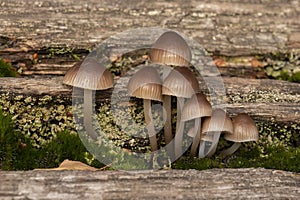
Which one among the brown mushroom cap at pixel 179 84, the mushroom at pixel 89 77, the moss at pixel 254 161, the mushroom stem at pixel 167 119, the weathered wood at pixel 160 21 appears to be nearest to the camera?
the brown mushroom cap at pixel 179 84

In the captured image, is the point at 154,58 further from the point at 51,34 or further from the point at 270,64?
the point at 270,64

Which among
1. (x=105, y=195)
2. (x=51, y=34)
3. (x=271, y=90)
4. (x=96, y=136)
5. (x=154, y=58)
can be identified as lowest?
(x=105, y=195)

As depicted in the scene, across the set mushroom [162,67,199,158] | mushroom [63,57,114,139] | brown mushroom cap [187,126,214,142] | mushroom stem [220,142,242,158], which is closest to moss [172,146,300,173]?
mushroom stem [220,142,242,158]

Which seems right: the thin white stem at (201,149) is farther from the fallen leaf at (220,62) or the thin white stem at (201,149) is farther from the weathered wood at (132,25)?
the weathered wood at (132,25)

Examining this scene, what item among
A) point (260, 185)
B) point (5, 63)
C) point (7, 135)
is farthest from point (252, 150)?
point (5, 63)

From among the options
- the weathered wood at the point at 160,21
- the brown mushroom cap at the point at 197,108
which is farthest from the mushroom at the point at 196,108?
the weathered wood at the point at 160,21

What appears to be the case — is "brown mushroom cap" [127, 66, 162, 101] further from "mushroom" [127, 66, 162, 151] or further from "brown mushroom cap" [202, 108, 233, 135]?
"brown mushroom cap" [202, 108, 233, 135]

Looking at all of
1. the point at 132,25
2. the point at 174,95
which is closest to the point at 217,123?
the point at 174,95
